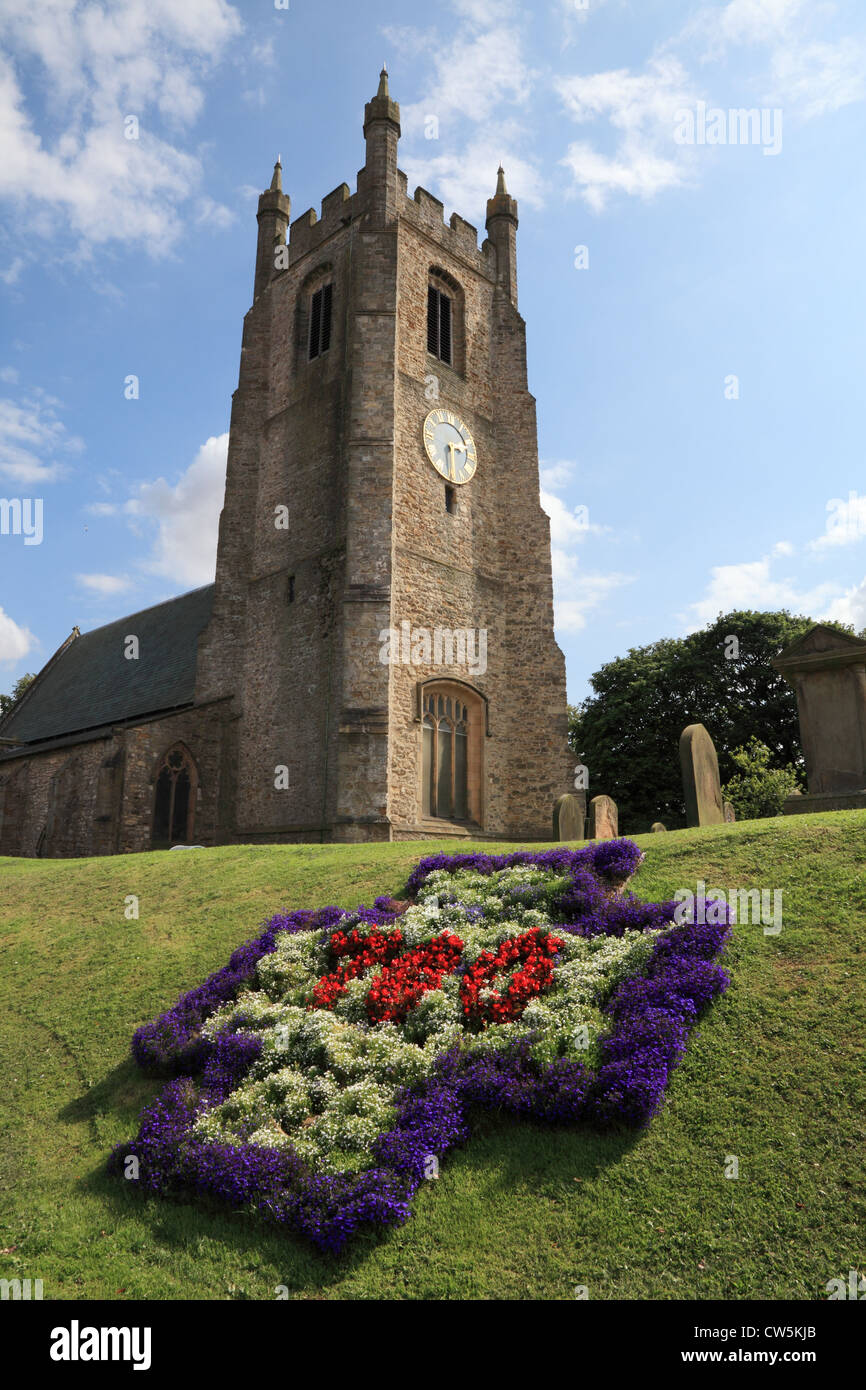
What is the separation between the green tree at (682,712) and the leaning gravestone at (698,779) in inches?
949

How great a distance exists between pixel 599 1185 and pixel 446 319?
84.3 ft

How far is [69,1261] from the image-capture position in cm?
554

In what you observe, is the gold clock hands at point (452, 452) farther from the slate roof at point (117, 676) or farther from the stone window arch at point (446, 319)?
the slate roof at point (117, 676)

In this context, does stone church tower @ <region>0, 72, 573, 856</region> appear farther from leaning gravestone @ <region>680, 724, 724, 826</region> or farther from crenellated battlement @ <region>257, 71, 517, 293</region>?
leaning gravestone @ <region>680, 724, 724, 826</region>

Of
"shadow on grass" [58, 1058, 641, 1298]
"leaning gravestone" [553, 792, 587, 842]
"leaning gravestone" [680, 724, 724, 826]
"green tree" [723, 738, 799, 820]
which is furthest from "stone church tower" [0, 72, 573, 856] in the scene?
"shadow on grass" [58, 1058, 641, 1298]

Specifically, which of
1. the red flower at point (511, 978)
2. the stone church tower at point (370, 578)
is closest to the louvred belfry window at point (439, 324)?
the stone church tower at point (370, 578)

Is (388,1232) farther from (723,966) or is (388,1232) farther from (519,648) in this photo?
(519,648)

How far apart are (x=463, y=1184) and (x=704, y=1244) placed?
1.63 m

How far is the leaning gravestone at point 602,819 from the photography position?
15.4 meters

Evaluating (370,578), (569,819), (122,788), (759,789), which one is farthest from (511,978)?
(759,789)

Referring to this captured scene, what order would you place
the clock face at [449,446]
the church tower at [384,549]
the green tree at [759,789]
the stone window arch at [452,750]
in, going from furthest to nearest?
1. the green tree at [759,789]
2. the clock face at [449,446]
3. the stone window arch at [452,750]
4. the church tower at [384,549]

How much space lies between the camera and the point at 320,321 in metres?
26.3

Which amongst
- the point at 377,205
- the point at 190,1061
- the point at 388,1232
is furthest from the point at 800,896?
the point at 377,205

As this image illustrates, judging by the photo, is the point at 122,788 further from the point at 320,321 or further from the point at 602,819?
the point at 320,321
